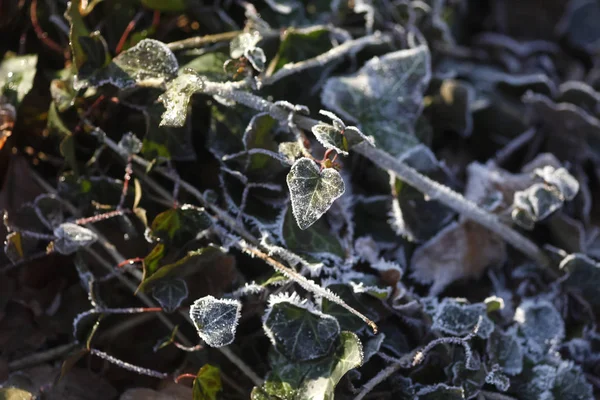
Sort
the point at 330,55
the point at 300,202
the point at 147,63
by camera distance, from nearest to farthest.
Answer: the point at 300,202 < the point at 147,63 < the point at 330,55

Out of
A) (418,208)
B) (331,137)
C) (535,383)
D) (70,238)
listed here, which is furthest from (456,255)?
(70,238)

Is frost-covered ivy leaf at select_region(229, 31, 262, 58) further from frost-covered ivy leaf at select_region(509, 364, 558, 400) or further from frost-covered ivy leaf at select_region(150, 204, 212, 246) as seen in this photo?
frost-covered ivy leaf at select_region(509, 364, 558, 400)

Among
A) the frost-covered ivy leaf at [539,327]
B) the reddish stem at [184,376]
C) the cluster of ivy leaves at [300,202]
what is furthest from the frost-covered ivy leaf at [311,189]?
the frost-covered ivy leaf at [539,327]

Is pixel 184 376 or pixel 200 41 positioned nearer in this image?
pixel 184 376

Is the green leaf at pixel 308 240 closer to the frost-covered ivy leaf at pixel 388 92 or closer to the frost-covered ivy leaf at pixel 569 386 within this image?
the frost-covered ivy leaf at pixel 388 92

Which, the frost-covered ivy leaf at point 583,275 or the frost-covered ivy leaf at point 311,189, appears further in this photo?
the frost-covered ivy leaf at point 583,275

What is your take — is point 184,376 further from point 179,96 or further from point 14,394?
point 179,96
